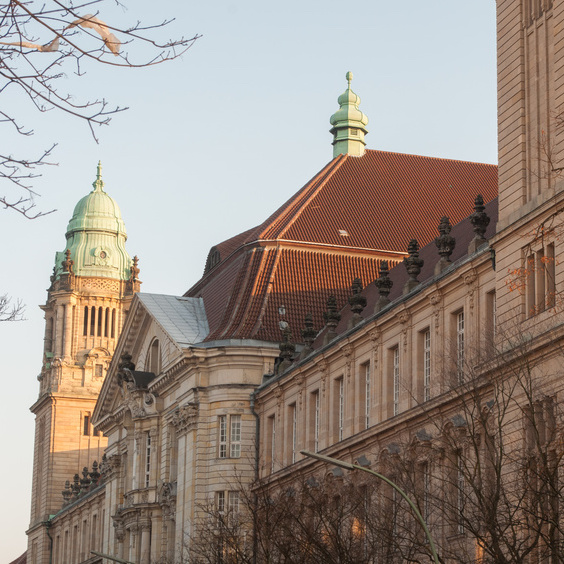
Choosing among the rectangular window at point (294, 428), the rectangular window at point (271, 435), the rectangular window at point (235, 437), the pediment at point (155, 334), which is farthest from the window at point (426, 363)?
the pediment at point (155, 334)

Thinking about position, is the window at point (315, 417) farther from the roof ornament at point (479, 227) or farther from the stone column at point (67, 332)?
the stone column at point (67, 332)

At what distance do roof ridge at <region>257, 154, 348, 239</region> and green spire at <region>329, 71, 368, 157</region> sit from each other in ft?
3.40

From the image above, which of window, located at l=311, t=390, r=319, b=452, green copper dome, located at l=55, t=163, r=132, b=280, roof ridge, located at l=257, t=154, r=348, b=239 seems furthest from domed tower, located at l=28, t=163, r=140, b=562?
window, located at l=311, t=390, r=319, b=452

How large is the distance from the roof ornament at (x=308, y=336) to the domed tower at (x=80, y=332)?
6588 cm

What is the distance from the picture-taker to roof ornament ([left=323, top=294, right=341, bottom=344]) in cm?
5806

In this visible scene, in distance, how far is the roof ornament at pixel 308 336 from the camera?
59.8 m

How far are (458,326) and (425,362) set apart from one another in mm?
2883

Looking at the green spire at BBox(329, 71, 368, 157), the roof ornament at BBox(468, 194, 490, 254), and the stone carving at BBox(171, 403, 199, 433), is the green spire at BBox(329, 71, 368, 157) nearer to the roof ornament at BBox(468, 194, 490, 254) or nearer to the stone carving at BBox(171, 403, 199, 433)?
the stone carving at BBox(171, 403, 199, 433)

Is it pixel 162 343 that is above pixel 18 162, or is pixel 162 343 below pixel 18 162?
above

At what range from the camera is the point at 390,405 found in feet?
165

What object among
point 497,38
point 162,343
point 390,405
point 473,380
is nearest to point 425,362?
point 390,405

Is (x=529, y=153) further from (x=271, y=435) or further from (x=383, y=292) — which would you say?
(x=271, y=435)

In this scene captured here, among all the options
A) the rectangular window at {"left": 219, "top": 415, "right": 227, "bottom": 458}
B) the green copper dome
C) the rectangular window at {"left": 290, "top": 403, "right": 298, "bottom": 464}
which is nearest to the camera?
the rectangular window at {"left": 290, "top": 403, "right": 298, "bottom": 464}

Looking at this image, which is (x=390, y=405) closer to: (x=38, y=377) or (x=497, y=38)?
(x=497, y=38)
